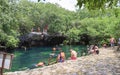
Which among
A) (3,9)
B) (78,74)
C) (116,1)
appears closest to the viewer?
(116,1)

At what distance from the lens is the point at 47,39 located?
65.9 meters

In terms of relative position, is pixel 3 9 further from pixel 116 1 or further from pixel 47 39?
pixel 47 39

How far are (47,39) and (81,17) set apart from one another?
14154 millimetres

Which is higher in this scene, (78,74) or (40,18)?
(40,18)

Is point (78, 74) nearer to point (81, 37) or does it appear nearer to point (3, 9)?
point (3, 9)

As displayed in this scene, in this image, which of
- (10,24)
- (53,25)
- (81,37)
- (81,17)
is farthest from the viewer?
(81,17)

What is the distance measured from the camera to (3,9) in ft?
106

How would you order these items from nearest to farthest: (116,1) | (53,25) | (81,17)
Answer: (116,1) < (53,25) < (81,17)

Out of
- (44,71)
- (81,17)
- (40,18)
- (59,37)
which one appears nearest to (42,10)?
(40,18)

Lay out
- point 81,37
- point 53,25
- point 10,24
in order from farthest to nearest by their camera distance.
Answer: point 81,37 < point 53,25 < point 10,24

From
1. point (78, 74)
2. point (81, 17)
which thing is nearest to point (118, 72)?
point (78, 74)

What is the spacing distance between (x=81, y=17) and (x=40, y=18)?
1521 cm

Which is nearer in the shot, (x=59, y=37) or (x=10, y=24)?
(x=10, y=24)

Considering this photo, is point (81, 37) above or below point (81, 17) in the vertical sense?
below
